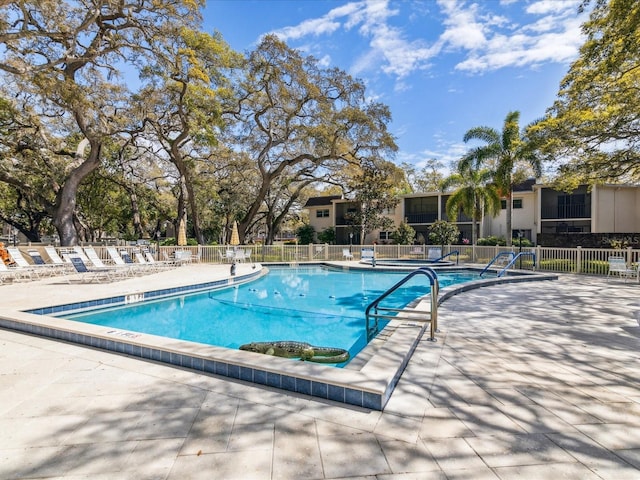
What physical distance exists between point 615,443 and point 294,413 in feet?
7.45

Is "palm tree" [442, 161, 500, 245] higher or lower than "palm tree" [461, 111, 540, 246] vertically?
lower

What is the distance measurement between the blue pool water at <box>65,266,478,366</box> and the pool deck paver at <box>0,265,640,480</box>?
2.26m

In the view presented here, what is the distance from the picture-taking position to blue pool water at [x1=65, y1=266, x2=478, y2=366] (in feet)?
20.5

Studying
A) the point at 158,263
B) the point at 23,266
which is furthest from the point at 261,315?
the point at 23,266

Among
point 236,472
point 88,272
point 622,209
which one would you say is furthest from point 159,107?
point 622,209

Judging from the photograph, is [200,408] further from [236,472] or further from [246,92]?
[246,92]

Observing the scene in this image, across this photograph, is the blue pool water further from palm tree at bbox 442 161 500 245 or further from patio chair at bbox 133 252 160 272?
palm tree at bbox 442 161 500 245

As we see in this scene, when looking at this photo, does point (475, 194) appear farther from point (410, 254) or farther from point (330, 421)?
point (330, 421)

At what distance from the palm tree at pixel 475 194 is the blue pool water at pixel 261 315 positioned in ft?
36.1

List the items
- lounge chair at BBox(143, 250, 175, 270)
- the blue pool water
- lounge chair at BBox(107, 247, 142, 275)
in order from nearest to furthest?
the blue pool water → lounge chair at BBox(107, 247, 142, 275) → lounge chair at BBox(143, 250, 175, 270)

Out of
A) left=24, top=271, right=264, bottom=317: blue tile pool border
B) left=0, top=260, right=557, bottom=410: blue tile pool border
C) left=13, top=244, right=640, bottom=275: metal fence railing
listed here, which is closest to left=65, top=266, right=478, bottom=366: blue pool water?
left=24, top=271, right=264, bottom=317: blue tile pool border

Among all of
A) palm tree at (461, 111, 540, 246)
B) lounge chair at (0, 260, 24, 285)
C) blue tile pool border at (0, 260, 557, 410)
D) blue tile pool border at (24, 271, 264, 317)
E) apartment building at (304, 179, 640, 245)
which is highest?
palm tree at (461, 111, 540, 246)

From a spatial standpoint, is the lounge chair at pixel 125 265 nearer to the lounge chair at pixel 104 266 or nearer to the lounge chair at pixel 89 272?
the lounge chair at pixel 104 266

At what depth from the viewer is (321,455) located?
84.1 inches
